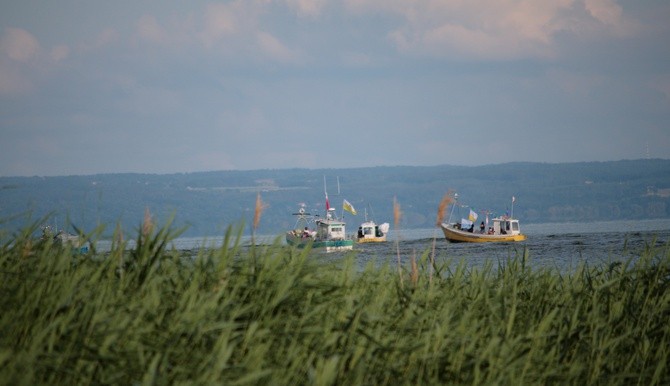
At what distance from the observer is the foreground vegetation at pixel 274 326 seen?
24.4 ft

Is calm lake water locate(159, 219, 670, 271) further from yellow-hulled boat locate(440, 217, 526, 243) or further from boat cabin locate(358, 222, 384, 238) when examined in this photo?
boat cabin locate(358, 222, 384, 238)

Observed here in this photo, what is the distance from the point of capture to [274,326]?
8883 mm

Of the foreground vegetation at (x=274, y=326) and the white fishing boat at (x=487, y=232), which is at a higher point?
the foreground vegetation at (x=274, y=326)

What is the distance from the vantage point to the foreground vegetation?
7.45 meters

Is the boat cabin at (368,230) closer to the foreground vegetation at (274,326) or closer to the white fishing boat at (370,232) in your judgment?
the white fishing boat at (370,232)

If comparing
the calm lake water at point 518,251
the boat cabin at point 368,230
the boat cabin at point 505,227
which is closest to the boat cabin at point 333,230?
the calm lake water at point 518,251

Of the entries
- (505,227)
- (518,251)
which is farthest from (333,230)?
(518,251)

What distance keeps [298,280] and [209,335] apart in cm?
166

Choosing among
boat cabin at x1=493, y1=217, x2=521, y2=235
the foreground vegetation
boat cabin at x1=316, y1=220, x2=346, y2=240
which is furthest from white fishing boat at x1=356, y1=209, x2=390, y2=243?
the foreground vegetation

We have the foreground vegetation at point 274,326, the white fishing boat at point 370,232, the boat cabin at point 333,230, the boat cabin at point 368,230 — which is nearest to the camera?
the foreground vegetation at point 274,326

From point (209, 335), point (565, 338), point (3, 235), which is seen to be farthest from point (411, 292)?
point (3, 235)

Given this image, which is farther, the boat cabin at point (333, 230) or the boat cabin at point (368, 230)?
the boat cabin at point (368, 230)

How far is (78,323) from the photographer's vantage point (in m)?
7.55

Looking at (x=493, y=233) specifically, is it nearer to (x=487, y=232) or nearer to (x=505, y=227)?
(x=487, y=232)
